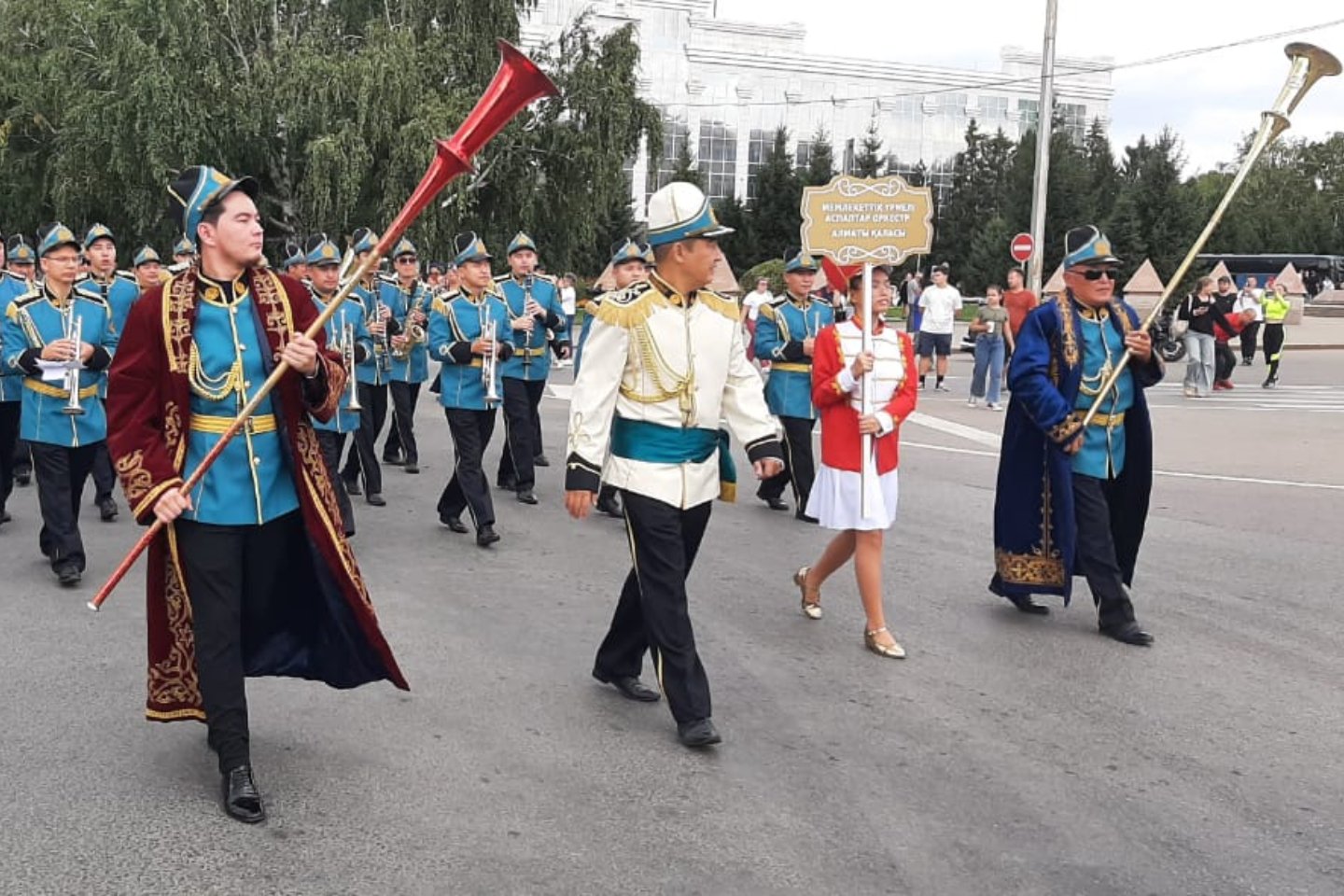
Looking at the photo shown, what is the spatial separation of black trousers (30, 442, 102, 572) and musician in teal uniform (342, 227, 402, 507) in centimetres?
242

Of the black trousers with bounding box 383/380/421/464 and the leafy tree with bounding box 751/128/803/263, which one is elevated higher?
the leafy tree with bounding box 751/128/803/263

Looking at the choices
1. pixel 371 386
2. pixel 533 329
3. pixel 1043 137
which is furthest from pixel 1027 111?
pixel 533 329

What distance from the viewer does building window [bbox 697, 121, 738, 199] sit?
2928 inches

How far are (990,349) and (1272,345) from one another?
719cm

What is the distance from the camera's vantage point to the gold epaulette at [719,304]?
5.12 metres

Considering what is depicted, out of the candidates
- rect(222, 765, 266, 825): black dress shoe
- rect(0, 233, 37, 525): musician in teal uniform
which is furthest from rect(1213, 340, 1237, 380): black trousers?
rect(222, 765, 266, 825): black dress shoe

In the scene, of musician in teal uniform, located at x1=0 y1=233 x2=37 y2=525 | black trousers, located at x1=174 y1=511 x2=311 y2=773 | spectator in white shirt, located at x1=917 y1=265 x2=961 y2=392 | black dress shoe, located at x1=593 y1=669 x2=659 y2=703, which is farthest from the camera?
spectator in white shirt, located at x1=917 y1=265 x2=961 y2=392

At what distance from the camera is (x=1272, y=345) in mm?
22453

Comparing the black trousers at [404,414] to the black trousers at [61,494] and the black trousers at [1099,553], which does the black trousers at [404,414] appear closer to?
the black trousers at [61,494]

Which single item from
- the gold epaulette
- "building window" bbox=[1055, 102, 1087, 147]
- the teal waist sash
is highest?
"building window" bbox=[1055, 102, 1087, 147]

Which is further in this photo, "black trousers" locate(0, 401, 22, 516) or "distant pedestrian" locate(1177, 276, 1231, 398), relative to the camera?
"distant pedestrian" locate(1177, 276, 1231, 398)

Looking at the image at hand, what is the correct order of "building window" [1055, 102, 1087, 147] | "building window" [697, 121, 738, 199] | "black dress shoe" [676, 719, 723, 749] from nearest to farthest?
"black dress shoe" [676, 719, 723, 749] → "building window" [697, 121, 738, 199] → "building window" [1055, 102, 1087, 147]

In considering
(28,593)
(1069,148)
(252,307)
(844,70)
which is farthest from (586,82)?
(844,70)

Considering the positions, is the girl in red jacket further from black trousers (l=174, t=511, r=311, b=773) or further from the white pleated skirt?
black trousers (l=174, t=511, r=311, b=773)
